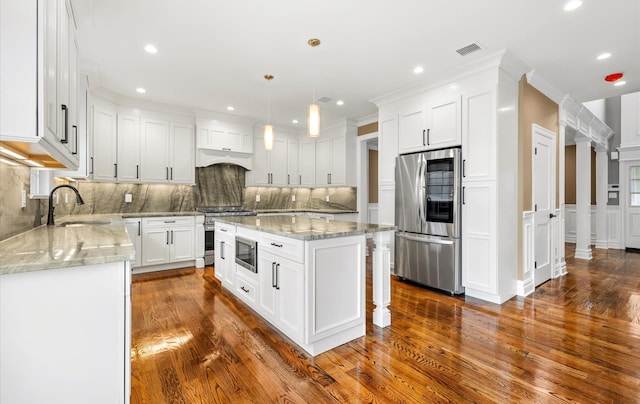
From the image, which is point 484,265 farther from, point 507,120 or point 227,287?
point 227,287

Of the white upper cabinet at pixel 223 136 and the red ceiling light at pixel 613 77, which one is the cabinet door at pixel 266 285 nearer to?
the white upper cabinet at pixel 223 136

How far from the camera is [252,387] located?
184 centimetres

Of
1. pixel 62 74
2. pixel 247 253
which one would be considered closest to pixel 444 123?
pixel 247 253

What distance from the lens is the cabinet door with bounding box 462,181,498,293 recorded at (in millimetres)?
3260

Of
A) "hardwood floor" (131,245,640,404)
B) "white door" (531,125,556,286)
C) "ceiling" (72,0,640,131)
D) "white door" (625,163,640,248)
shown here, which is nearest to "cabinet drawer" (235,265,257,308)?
"hardwood floor" (131,245,640,404)

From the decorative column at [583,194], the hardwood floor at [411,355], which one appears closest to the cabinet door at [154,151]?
the hardwood floor at [411,355]

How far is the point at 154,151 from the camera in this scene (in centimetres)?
484

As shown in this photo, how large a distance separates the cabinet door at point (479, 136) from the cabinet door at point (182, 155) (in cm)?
420

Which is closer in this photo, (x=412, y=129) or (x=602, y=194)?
(x=412, y=129)

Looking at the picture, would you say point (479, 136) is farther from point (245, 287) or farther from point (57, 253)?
point (57, 253)

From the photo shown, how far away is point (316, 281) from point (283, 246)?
1.28 feet

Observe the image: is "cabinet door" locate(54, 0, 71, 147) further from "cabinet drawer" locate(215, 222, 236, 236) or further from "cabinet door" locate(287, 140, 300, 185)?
"cabinet door" locate(287, 140, 300, 185)

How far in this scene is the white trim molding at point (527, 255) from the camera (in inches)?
140

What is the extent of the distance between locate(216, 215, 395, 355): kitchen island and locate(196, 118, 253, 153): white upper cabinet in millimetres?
2979
